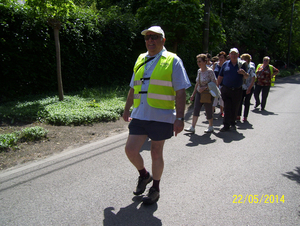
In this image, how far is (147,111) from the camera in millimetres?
3107

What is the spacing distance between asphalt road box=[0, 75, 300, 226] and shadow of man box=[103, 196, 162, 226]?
0.03 ft

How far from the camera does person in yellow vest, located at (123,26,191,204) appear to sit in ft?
9.98

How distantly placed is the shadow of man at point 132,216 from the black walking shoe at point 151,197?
0.17ft

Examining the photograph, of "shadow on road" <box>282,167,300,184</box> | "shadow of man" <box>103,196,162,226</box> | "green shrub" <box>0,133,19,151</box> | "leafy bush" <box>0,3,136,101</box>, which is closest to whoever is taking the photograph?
"shadow of man" <box>103,196,162,226</box>

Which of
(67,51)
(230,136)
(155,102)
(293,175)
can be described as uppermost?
(67,51)

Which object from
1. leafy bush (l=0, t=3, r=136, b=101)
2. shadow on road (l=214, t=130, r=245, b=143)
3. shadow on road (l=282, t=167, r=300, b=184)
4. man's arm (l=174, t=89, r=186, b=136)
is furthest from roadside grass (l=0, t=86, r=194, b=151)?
shadow on road (l=282, t=167, r=300, b=184)

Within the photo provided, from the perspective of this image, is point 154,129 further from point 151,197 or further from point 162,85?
point 151,197

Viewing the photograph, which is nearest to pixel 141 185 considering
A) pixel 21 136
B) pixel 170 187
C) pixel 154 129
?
pixel 170 187

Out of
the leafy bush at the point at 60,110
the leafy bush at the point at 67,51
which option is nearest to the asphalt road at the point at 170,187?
the leafy bush at the point at 60,110

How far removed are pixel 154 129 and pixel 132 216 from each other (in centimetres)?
99

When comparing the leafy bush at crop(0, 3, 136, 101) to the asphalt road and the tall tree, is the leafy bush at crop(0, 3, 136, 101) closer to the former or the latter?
the tall tree

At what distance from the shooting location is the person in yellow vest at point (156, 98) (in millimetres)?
3041
